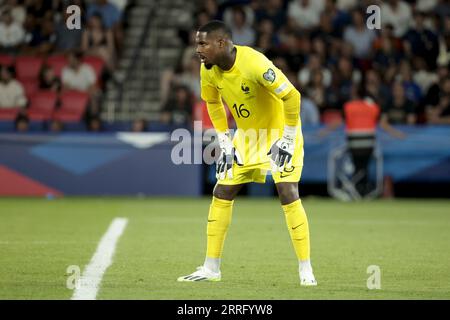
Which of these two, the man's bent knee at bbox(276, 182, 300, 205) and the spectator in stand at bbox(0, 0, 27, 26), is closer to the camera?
the man's bent knee at bbox(276, 182, 300, 205)

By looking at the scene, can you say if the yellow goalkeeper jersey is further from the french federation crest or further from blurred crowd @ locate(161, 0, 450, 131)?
blurred crowd @ locate(161, 0, 450, 131)

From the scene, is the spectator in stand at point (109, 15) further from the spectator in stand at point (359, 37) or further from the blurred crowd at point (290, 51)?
the spectator in stand at point (359, 37)

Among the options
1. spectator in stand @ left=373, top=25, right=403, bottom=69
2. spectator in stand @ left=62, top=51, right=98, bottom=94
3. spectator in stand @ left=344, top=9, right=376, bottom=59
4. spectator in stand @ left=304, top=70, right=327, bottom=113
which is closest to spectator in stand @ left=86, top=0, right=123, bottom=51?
spectator in stand @ left=62, top=51, right=98, bottom=94

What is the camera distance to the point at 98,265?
30.7ft

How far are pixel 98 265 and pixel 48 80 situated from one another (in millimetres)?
11679

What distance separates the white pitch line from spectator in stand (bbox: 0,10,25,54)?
29.1ft

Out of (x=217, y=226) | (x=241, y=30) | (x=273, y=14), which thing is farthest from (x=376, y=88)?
(x=217, y=226)

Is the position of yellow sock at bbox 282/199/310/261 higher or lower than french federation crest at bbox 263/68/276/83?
lower

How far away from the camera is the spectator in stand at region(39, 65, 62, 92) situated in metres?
20.4

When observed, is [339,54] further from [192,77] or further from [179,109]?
[179,109]

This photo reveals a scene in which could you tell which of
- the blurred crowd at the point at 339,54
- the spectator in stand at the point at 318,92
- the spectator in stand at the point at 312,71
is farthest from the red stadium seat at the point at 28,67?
the spectator in stand at the point at 318,92

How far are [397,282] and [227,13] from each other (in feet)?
45.4

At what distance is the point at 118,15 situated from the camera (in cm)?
2212
